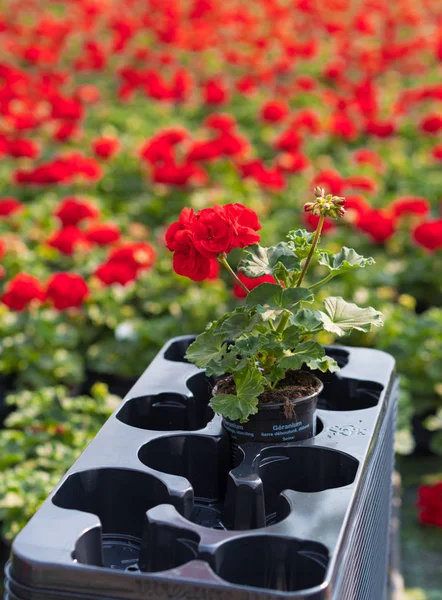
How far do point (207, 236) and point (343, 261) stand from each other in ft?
0.88

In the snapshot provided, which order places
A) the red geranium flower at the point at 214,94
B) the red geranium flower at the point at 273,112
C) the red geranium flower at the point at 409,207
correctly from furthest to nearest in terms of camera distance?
the red geranium flower at the point at 214,94, the red geranium flower at the point at 273,112, the red geranium flower at the point at 409,207

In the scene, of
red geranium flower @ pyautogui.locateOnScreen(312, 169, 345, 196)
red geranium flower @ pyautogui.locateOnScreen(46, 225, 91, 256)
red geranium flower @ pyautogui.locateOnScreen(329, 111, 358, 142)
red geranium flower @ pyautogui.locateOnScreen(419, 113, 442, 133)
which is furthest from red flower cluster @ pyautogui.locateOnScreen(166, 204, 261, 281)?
red geranium flower @ pyautogui.locateOnScreen(419, 113, 442, 133)

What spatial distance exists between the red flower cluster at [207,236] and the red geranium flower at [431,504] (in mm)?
1934

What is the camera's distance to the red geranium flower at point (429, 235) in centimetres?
431

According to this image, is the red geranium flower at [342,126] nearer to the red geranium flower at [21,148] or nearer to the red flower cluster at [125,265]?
the red geranium flower at [21,148]

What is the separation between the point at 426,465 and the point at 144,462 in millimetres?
2382

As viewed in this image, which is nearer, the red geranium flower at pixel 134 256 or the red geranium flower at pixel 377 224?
the red geranium flower at pixel 134 256

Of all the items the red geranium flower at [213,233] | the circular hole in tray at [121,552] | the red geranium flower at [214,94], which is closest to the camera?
the circular hole in tray at [121,552]

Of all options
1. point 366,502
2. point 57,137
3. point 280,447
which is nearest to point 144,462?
point 280,447

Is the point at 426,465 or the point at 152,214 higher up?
the point at 152,214

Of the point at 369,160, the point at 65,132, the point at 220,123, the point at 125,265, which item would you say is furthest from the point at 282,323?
the point at 65,132

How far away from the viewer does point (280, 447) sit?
1.82 m

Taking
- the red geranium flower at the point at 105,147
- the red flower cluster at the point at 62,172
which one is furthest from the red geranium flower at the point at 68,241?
the red geranium flower at the point at 105,147

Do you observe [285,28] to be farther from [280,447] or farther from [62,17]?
[280,447]
